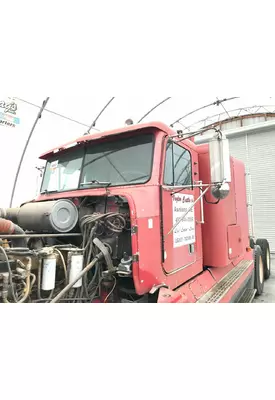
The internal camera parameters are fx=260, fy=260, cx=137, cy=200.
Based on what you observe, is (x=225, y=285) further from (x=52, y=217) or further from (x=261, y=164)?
(x=261, y=164)

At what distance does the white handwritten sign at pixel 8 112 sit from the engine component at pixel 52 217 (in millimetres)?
1209

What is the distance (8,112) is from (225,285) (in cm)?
288

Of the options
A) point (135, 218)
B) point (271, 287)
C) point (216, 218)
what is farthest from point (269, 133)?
point (135, 218)

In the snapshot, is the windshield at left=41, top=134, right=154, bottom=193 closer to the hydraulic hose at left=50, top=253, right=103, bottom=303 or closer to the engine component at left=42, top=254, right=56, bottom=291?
the hydraulic hose at left=50, top=253, right=103, bottom=303

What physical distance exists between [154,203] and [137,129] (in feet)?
1.95

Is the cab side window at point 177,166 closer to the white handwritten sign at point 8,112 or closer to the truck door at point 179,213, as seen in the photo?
the truck door at point 179,213

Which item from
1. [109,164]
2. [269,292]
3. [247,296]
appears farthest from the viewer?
[269,292]

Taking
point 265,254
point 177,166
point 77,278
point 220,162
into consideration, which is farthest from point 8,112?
point 265,254

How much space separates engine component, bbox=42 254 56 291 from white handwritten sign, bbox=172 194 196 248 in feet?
3.15

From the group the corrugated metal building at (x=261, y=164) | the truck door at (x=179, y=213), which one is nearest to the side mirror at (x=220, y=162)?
the truck door at (x=179, y=213)

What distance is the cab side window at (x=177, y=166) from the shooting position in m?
2.09

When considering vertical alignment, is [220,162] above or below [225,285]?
above

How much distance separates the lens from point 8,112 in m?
2.70


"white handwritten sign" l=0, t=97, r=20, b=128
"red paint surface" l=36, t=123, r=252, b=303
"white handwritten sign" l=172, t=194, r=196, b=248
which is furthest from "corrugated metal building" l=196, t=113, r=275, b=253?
"white handwritten sign" l=0, t=97, r=20, b=128
